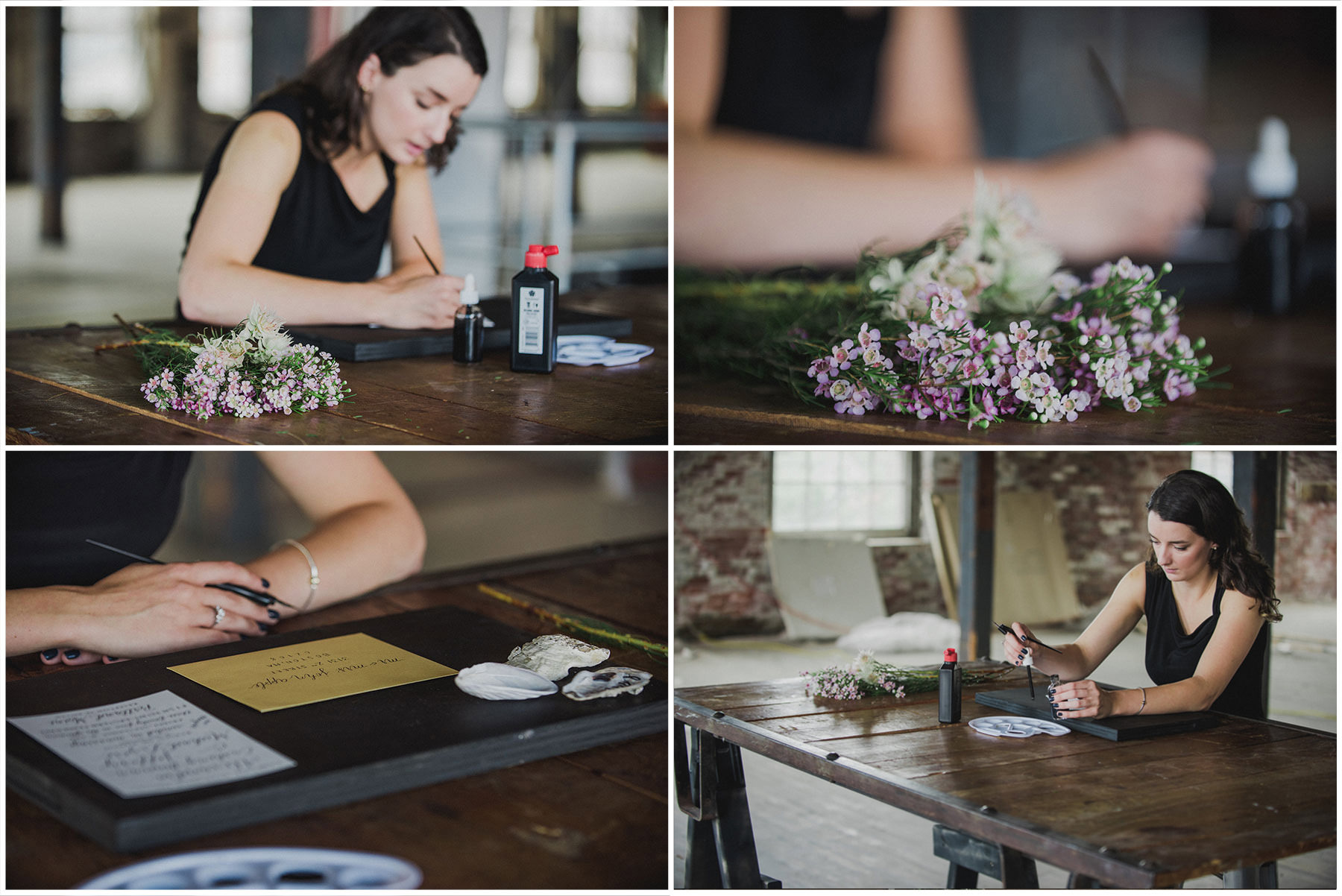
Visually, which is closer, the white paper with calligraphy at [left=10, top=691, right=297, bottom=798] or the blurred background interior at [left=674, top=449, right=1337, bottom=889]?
the white paper with calligraphy at [left=10, top=691, right=297, bottom=798]

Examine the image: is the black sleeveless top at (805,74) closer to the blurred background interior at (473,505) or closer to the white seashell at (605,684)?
the white seashell at (605,684)

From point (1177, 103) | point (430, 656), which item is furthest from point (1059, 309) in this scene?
point (1177, 103)

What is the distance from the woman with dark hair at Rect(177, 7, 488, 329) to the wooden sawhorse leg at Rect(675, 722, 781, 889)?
0.69 meters

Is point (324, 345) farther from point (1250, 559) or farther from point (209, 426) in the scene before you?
point (1250, 559)

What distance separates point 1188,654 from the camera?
58.2 inches

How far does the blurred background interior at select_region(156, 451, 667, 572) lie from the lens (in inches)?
227

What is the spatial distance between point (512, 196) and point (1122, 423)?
5727 mm

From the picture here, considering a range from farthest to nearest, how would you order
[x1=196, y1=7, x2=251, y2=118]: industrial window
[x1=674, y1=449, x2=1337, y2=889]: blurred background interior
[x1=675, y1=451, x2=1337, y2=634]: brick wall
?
[x1=196, y1=7, x2=251, y2=118]: industrial window, [x1=675, y1=451, x2=1337, y2=634]: brick wall, [x1=674, y1=449, x2=1337, y2=889]: blurred background interior

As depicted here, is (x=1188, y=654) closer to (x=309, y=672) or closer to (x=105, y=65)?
(x=309, y=672)

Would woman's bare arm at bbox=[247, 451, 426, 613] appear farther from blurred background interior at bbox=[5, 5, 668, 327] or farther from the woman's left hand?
blurred background interior at bbox=[5, 5, 668, 327]

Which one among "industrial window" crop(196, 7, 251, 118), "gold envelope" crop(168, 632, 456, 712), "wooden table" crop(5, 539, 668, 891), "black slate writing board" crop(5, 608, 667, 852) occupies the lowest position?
"wooden table" crop(5, 539, 668, 891)

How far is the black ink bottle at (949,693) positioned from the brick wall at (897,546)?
4.19ft

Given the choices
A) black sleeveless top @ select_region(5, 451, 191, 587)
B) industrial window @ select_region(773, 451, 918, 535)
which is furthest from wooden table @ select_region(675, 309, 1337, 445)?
industrial window @ select_region(773, 451, 918, 535)

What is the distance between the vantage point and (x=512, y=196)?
6.62 metres
